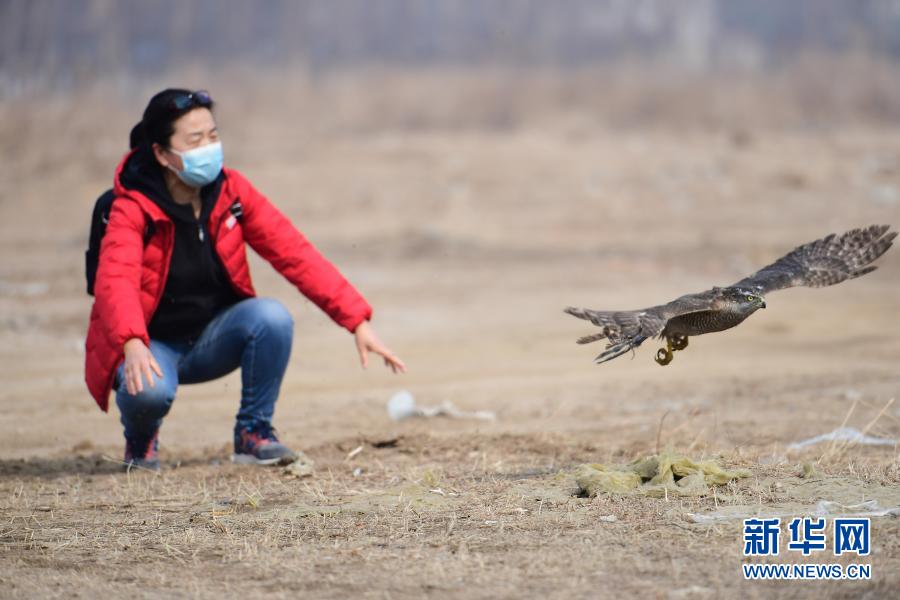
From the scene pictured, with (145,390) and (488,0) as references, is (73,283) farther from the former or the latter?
(488,0)

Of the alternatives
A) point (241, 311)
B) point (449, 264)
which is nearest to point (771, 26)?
point (449, 264)

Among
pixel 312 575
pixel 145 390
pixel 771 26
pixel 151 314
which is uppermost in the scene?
pixel 771 26

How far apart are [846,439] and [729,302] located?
1.31 metres

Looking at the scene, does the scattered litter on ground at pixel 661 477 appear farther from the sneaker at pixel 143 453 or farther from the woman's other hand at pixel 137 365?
the sneaker at pixel 143 453

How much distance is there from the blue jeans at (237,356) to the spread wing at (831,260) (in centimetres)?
215

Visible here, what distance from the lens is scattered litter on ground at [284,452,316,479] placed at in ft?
16.7

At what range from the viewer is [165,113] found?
16.3 ft

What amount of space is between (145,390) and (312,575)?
1704 millimetres

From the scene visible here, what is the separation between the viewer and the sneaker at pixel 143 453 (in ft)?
17.5

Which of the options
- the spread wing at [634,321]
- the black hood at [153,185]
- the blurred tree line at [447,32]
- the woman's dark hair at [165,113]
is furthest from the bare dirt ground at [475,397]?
the blurred tree line at [447,32]

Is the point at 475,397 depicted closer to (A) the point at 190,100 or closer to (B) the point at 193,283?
(B) the point at 193,283

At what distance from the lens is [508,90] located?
2573 cm

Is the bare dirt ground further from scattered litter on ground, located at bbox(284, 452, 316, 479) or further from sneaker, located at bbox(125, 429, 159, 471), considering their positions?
sneaker, located at bbox(125, 429, 159, 471)

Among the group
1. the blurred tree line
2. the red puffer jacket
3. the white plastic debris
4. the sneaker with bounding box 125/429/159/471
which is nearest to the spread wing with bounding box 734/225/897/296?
the white plastic debris
